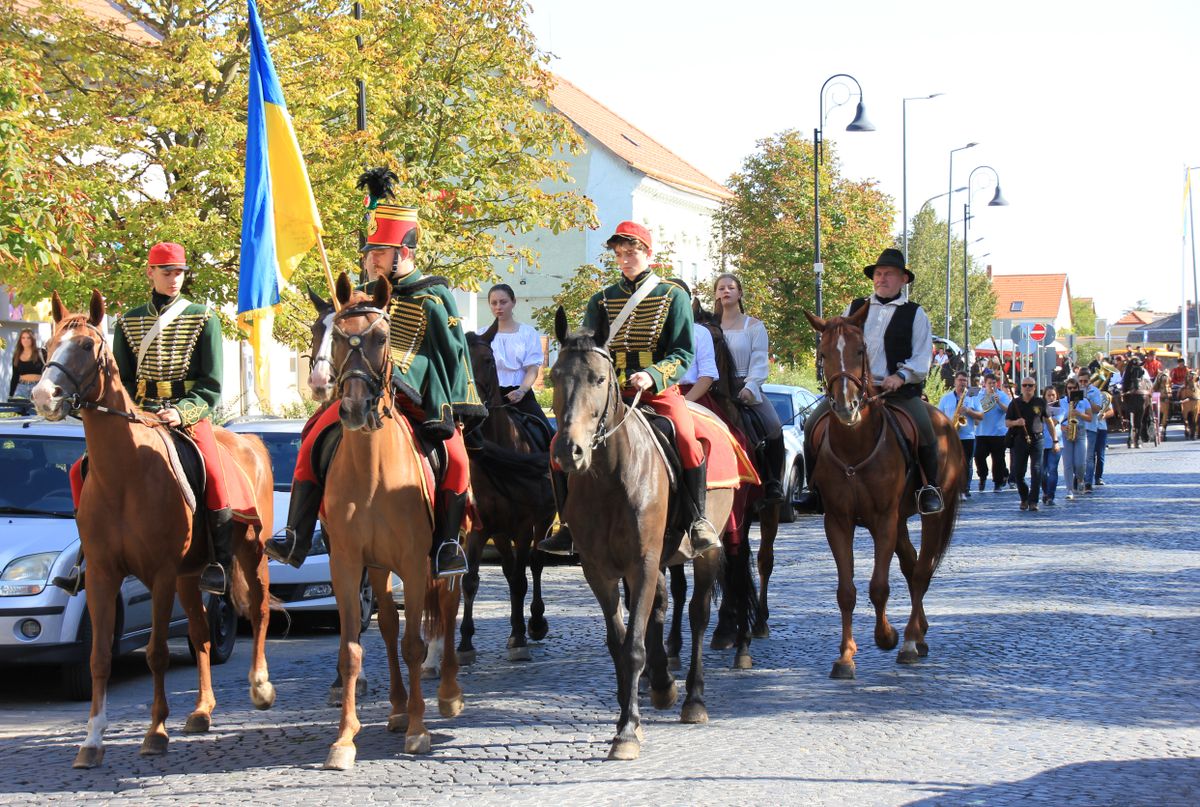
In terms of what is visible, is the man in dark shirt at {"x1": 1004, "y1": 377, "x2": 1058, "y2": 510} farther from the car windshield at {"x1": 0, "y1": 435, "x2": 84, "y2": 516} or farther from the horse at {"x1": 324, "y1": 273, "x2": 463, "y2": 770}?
the horse at {"x1": 324, "y1": 273, "x2": 463, "y2": 770}

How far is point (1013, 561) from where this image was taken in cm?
1698

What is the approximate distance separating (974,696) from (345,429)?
13.5 feet

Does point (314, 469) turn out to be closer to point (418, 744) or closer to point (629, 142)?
point (418, 744)

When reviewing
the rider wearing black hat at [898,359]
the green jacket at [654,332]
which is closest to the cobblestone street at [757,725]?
the rider wearing black hat at [898,359]

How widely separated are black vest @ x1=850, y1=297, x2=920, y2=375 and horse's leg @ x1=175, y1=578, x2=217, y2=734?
211 inches

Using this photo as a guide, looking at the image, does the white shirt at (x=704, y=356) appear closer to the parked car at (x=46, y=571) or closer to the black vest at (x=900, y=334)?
the black vest at (x=900, y=334)

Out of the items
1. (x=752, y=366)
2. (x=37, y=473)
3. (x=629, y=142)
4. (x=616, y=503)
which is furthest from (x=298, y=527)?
(x=629, y=142)

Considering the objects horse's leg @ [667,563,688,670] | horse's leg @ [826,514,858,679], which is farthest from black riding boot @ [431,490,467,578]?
horse's leg @ [826,514,858,679]

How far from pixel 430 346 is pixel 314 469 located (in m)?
1.02

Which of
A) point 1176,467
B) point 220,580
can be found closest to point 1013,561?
point 220,580

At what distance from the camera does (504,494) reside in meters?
11.2

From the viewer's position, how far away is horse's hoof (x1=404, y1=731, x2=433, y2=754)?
7910 millimetres

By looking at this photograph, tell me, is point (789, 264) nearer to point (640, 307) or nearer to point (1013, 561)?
point (1013, 561)

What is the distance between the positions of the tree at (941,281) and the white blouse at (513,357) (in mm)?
61027
